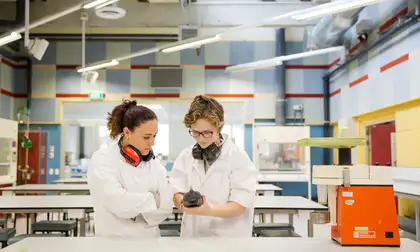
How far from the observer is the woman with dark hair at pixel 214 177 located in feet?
6.77

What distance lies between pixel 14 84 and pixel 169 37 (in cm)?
384

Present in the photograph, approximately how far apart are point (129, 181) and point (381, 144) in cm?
630

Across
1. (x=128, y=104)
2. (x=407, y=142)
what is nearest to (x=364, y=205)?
(x=128, y=104)

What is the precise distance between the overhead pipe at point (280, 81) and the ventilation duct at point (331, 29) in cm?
161

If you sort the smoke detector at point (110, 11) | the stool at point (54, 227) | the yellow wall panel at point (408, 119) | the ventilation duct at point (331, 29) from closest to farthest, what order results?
1. the stool at point (54, 227)
2. the yellow wall panel at point (408, 119)
3. the smoke detector at point (110, 11)
4. the ventilation duct at point (331, 29)

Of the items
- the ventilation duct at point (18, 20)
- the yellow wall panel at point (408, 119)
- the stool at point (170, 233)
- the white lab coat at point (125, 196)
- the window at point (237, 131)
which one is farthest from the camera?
the window at point (237, 131)

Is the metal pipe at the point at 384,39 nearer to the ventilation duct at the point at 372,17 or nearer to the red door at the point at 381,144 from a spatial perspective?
the ventilation duct at the point at 372,17

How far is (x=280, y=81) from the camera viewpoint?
1012cm

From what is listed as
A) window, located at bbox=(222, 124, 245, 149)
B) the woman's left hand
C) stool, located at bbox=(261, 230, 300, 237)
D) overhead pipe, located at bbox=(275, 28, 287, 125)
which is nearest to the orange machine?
the woman's left hand

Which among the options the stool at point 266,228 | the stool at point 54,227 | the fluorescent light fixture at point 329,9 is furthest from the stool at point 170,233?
the fluorescent light fixture at point 329,9

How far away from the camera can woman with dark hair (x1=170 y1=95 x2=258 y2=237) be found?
81.3 inches

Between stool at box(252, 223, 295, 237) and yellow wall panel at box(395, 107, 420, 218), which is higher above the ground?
yellow wall panel at box(395, 107, 420, 218)

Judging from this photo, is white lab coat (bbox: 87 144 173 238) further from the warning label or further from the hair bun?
the warning label

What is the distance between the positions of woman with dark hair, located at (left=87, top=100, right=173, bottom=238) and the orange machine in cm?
78
